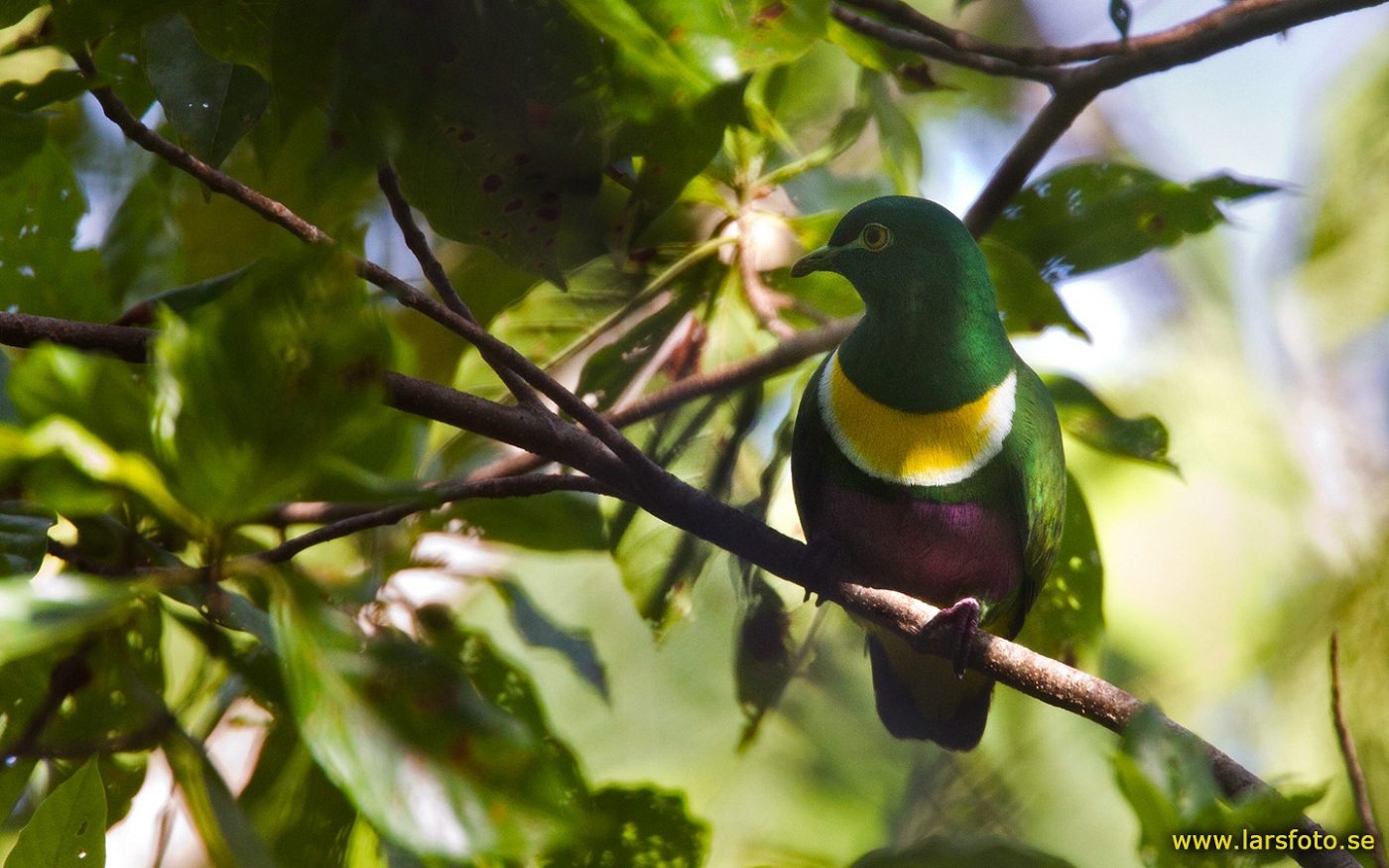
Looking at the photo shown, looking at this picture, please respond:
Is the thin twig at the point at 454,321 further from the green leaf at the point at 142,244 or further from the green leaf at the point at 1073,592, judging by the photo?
the green leaf at the point at 1073,592

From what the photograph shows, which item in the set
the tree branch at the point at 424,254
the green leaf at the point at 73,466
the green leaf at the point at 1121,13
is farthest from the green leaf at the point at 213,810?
the green leaf at the point at 1121,13

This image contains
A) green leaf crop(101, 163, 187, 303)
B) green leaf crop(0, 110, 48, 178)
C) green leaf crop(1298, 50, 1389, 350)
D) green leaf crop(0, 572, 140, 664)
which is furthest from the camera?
green leaf crop(1298, 50, 1389, 350)

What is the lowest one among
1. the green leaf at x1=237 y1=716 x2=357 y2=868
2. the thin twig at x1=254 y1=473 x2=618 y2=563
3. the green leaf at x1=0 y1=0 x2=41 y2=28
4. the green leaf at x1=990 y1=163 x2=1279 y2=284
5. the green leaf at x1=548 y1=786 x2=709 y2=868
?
the green leaf at x1=548 y1=786 x2=709 y2=868

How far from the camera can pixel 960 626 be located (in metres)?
1.37

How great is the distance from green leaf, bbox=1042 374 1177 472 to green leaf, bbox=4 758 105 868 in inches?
51.5

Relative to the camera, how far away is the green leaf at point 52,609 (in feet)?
2.21

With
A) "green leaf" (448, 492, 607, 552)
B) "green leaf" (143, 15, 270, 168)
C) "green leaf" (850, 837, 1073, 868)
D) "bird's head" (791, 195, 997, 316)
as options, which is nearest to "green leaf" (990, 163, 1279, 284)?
"bird's head" (791, 195, 997, 316)

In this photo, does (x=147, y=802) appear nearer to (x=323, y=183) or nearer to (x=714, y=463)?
(x=714, y=463)

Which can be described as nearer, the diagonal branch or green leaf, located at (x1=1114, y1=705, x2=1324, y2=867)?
green leaf, located at (x1=1114, y1=705, x2=1324, y2=867)

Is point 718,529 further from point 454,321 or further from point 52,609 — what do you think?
point 52,609

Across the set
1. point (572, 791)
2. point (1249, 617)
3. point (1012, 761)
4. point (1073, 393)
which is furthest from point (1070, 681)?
point (1249, 617)

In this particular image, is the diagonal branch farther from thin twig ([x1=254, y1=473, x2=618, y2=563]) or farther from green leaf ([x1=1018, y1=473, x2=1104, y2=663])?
green leaf ([x1=1018, y1=473, x2=1104, y2=663])

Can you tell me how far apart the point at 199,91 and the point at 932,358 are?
967mm

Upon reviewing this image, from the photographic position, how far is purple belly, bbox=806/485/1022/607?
154 centimetres
